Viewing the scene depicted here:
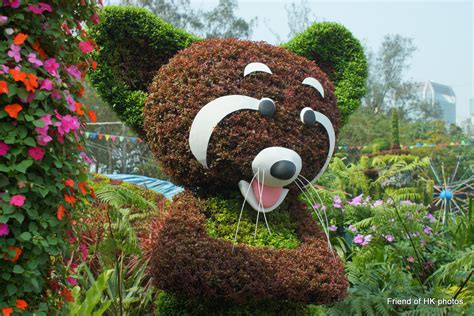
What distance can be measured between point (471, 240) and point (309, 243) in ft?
9.25

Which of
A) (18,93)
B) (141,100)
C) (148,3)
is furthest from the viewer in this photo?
(148,3)

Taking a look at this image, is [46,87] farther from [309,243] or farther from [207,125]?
[309,243]

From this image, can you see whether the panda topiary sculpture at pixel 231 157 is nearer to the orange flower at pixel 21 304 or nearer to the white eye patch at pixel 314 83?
Answer: the white eye patch at pixel 314 83

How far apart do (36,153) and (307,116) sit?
2204 millimetres

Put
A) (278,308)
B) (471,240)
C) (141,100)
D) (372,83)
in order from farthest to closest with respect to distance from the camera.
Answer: (372,83) < (471,240) < (141,100) < (278,308)

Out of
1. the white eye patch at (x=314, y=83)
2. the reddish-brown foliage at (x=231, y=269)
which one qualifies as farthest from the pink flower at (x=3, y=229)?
the white eye patch at (x=314, y=83)

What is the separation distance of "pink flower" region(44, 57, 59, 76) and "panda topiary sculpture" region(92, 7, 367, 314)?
1579mm

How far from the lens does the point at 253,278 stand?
11.9 feet

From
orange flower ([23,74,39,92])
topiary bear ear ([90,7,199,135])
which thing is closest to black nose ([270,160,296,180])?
topiary bear ear ([90,7,199,135])

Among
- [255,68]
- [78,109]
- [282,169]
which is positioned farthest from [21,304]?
[255,68]

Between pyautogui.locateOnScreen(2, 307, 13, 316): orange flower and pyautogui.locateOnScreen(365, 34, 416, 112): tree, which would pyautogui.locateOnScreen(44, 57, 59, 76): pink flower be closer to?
pyautogui.locateOnScreen(2, 307, 13, 316): orange flower

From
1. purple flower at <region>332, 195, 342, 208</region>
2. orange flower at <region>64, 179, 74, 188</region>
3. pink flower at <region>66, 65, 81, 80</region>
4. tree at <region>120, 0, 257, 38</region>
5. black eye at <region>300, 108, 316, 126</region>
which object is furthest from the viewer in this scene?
tree at <region>120, 0, 257, 38</region>

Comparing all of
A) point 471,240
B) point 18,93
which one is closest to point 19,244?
point 18,93

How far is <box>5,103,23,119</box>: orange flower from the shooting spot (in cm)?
221
